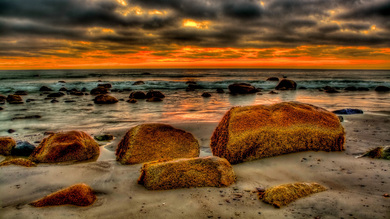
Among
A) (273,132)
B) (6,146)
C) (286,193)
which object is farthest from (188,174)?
(6,146)

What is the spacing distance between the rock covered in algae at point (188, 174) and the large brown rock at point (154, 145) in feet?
3.54

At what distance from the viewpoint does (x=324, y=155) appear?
4887 millimetres

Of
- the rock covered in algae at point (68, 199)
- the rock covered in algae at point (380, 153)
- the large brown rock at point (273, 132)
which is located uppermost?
the large brown rock at point (273, 132)

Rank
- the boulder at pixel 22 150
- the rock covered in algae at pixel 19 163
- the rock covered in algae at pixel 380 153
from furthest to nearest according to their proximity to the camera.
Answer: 1. the boulder at pixel 22 150
2. the rock covered in algae at pixel 19 163
3. the rock covered in algae at pixel 380 153

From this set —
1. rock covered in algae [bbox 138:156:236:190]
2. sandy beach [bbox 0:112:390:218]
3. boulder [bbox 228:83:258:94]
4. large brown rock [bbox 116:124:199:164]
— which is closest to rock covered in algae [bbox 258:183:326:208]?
sandy beach [bbox 0:112:390:218]

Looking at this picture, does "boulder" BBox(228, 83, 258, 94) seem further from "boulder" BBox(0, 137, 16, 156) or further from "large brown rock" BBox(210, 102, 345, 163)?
"boulder" BBox(0, 137, 16, 156)

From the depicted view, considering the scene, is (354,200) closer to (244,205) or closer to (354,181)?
(354,181)

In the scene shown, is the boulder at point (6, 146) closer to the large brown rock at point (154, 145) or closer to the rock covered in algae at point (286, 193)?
the large brown rock at point (154, 145)

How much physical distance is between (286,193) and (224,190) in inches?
30.0

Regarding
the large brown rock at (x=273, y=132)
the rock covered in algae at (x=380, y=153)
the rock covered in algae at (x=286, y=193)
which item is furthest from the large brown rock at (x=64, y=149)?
the rock covered in algae at (x=380, y=153)

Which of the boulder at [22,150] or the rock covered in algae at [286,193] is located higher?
the rock covered in algae at [286,193]

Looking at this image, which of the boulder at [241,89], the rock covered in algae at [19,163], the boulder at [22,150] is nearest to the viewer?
the rock covered in algae at [19,163]

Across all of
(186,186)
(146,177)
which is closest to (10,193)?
(146,177)

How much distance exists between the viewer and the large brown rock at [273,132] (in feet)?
15.6
